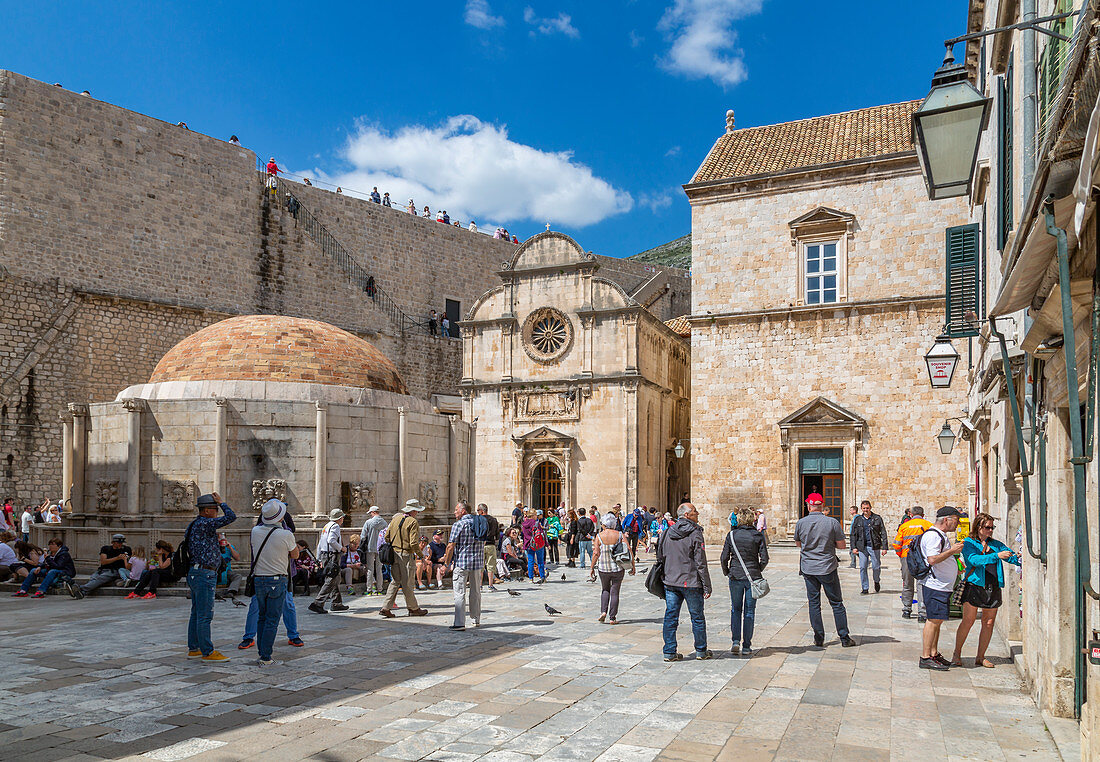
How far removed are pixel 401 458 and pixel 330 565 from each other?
3388 millimetres

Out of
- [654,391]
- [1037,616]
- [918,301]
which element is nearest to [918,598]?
[1037,616]

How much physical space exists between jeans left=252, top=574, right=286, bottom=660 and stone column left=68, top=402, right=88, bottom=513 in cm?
822

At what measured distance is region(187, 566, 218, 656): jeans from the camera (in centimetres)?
Result: 762

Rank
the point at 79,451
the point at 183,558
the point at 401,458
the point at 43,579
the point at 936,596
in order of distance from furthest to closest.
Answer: the point at 401,458, the point at 79,451, the point at 43,579, the point at 183,558, the point at 936,596

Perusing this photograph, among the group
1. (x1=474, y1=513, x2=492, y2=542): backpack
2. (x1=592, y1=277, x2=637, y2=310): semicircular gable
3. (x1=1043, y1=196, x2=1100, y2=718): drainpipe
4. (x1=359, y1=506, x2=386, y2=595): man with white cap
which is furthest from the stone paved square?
(x1=592, y1=277, x2=637, y2=310): semicircular gable

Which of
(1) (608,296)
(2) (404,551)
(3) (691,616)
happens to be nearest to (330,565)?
(2) (404,551)

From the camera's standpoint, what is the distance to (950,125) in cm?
510

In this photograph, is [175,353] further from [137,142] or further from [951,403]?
[951,403]

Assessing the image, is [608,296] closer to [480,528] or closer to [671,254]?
[480,528]

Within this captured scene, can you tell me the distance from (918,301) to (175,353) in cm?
1767

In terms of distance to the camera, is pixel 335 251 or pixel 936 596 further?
pixel 335 251

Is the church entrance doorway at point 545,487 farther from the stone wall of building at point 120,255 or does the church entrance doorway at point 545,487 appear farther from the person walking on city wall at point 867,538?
the person walking on city wall at point 867,538

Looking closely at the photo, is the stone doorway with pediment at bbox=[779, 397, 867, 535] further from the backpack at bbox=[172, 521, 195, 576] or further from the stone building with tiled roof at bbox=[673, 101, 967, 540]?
the backpack at bbox=[172, 521, 195, 576]

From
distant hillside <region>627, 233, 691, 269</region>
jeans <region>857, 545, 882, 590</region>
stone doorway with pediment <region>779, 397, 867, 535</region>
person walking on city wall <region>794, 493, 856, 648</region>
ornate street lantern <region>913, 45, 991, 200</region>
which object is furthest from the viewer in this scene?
distant hillside <region>627, 233, 691, 269</region>
